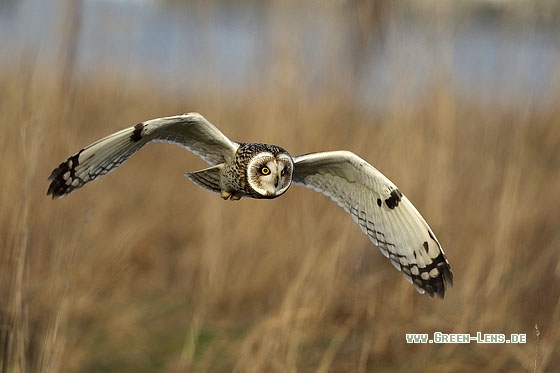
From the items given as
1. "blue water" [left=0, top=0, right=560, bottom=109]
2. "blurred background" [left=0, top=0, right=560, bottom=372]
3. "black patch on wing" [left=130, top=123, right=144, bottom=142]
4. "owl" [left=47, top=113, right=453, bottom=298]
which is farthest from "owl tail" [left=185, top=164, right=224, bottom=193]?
"blue water" [left=0, top=0, right=560, bottom=109]

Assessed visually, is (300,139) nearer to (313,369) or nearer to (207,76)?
(207,76)

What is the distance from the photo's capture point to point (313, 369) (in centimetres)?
344

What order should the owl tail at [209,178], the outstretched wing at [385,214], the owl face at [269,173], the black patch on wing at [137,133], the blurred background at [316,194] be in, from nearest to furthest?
the owl face at [269,173], the black patch on wing at [137,133], the owl tail at [209,178], the outstretched wing at [385,214], the blurred background at [316,194]

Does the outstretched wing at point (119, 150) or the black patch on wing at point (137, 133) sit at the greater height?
the black patch on wing at point (137, 133)

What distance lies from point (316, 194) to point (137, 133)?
1882mm

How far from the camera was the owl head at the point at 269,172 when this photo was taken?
171 cm

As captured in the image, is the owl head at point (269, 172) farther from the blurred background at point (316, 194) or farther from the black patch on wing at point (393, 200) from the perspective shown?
the blurred background at point (316, 194)

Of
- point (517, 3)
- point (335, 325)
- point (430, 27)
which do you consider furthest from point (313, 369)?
point (517, 3)

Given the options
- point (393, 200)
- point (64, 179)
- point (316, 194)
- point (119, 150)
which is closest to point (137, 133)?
point (119, 150)

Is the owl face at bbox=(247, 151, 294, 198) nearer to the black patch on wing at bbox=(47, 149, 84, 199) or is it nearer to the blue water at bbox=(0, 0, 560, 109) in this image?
the black patch on wing at bbox=(47, 149, 84, 199)

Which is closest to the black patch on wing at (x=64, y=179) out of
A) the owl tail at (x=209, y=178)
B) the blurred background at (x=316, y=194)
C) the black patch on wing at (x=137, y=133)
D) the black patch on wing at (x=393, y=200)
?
the black patch on wing at (x=137, y=133)

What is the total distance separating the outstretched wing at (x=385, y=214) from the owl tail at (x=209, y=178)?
0.24 meters

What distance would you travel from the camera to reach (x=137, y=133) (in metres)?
1.88

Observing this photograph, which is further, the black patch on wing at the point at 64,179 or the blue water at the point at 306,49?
the blue water at the point at 306,49
